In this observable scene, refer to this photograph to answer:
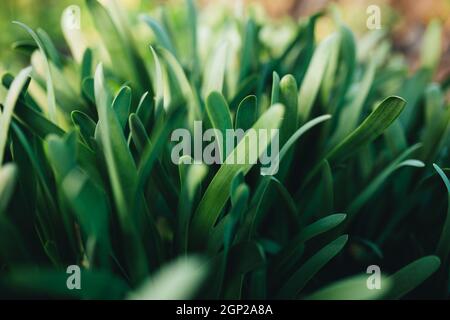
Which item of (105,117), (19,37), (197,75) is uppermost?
(19,37)

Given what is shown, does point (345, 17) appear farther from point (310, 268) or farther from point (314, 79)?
point (310, 268)

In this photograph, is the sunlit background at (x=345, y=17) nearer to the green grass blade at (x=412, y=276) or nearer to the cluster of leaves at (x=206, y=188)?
the cluster of leaves at (x=206, y=188)

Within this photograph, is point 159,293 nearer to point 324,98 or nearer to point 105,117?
point 105,117

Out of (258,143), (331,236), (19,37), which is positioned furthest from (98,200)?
(19,37)

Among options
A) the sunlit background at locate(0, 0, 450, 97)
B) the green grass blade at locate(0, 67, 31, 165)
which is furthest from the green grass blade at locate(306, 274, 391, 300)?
the sunlit background at locate(0, 0, 450, 97)

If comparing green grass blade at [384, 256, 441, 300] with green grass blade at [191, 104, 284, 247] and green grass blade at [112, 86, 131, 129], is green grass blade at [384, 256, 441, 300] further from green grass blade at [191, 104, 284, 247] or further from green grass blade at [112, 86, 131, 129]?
green grass blade at [112, 86, 131, 129]
